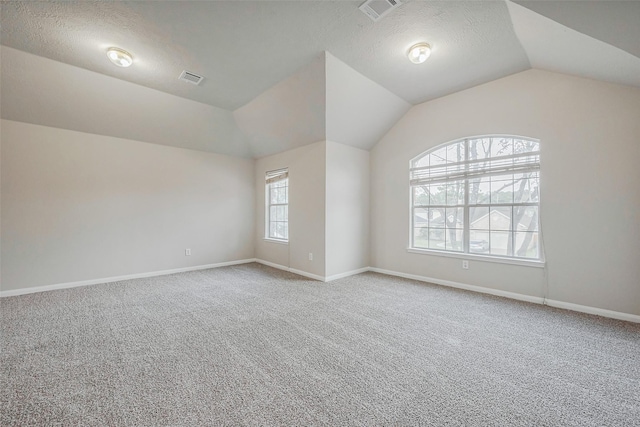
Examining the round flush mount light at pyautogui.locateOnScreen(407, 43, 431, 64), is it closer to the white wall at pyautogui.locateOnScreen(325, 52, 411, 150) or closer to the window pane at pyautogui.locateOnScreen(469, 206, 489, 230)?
the white wall at pyautogui.locateOnScreen(325, 52, 411, 150)

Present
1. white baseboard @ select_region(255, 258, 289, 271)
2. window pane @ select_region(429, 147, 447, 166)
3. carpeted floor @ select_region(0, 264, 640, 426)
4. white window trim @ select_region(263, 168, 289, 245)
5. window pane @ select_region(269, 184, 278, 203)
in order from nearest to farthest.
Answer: carpeted floor @ select_region(0, 264, 640, 426) → window pane @ select_region(429, 147, 447, 166) → white baseboard @ select_region(255, 258, 289, 271) → white window trim @ select_region(263, 168, 289, 245) → window pane @ select_region(269, 184, 278, 203)

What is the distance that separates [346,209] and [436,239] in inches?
62.1

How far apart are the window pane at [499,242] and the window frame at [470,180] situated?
0.09 ft

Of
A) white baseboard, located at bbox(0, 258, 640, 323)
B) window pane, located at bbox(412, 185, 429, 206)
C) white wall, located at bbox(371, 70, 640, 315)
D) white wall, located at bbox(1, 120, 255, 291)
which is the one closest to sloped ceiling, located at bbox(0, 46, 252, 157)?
white wall, located at bbox(1, 120, 255, 291)

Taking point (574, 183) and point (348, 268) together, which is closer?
point (574, 183)

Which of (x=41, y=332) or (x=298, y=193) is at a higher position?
(x=298, y=193)

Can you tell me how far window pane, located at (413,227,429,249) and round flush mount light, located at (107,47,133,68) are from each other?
463 cm

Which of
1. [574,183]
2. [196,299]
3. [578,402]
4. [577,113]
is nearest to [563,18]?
[577,113]

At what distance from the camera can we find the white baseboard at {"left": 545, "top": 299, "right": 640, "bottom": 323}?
2668 millimetres

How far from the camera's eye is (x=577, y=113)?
2.96 metres

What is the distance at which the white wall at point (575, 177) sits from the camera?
2.70m

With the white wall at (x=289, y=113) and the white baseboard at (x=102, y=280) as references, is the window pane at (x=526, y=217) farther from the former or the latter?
the white baseboard at (x=102, y=280)

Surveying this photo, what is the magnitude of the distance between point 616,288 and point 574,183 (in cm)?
121

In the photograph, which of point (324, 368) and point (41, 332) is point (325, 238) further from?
point (41, 332)
